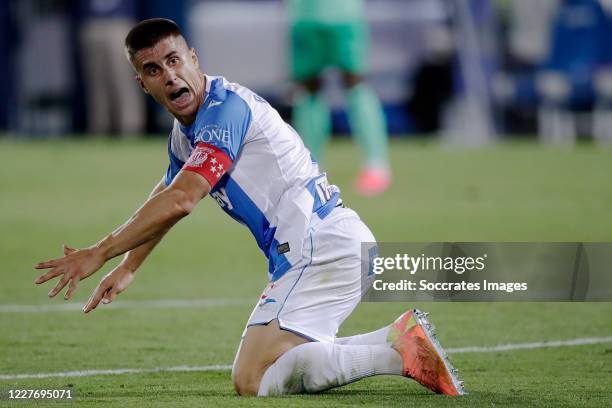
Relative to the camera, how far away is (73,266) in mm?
4457

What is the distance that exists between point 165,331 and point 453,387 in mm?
2180

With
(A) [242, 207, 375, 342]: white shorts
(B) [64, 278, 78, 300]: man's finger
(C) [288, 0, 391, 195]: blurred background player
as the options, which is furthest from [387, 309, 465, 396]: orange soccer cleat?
(C) [288, 0, 391, 195]: blurred background player

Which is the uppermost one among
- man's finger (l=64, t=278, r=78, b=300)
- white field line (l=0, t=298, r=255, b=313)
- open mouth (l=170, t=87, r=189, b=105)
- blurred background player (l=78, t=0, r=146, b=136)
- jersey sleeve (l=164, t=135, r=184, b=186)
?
open mouth (l=170, t=87, r=189, b=105)

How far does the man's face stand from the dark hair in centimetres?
2

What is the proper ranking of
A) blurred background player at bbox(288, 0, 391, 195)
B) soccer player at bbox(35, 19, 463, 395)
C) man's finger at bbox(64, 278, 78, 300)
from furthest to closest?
blurred background player at bbox(288, 0, 391, 195)
soccer player at bbox(35, 19, 463, 395)
man's finger at bbox(64, 278, 78, 300)

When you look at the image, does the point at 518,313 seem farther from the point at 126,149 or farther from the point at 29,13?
the point at 29,13

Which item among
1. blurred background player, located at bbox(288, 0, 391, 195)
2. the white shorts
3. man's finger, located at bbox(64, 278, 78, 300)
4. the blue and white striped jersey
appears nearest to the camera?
man's finger, located at bbox(64, 278, 78, 300)

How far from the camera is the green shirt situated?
1271 cm

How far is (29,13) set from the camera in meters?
22.5

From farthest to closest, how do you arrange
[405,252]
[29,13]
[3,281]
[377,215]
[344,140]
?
[29,13] → [344,140] → [377,215] → [3,281] → [405,252]

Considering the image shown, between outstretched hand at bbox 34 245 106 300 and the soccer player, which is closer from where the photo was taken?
outstretched hand at bbox 34 245 106 300

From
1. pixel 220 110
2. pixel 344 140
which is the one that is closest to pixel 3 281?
pixel 220 110

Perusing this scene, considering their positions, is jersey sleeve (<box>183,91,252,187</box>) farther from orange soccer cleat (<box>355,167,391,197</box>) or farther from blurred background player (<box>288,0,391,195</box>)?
orange soccer cleat (<box>355,167,391,197</box>)

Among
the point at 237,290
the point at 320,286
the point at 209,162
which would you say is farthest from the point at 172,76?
the point at 237,290
